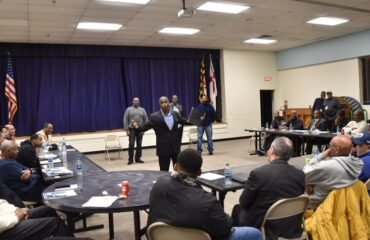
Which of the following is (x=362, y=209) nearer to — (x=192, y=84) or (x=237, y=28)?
(x=237, y=28)

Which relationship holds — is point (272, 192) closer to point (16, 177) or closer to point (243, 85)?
point (16, 177)

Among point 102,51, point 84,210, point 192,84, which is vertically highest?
point 102,51

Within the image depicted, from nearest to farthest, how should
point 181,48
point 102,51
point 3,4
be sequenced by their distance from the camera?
1. point 3,4
2. point 102,51
3. point 181,48

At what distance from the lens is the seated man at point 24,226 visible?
7.59ft

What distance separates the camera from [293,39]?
10.8 metres

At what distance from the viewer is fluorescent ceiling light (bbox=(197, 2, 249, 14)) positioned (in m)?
6.76

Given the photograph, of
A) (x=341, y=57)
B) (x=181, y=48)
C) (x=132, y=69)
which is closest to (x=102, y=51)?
(x=132, y=69)

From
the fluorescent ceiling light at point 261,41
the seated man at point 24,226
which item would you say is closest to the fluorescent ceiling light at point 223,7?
the fluorescent ceiling light at point 261,41

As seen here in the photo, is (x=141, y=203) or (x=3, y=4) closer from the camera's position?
(x=141, y=203)

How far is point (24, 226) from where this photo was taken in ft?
7.88

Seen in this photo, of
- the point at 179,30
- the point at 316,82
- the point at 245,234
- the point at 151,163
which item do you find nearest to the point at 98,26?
the point at 179,30

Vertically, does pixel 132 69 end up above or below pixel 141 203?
above

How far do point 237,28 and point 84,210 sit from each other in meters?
7.55

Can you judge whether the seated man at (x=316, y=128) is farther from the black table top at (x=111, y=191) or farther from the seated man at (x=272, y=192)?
the seated man at (x=272, y=192)
